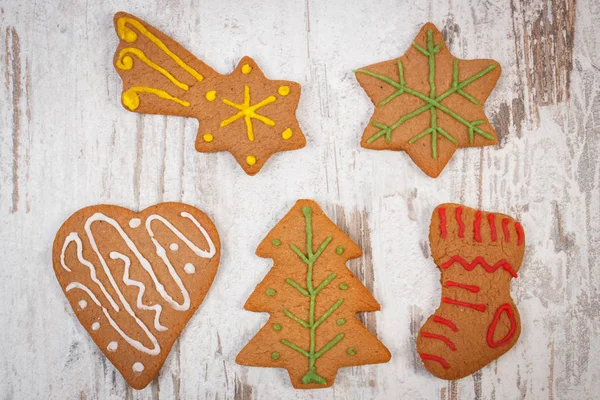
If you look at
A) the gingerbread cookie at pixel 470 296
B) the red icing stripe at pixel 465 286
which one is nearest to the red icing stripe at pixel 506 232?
the gingerbread cookie at pixel 470 296

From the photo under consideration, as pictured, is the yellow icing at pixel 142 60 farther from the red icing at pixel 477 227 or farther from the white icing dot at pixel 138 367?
the red icing at pixel 477 227

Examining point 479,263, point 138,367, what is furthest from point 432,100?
point 138,367

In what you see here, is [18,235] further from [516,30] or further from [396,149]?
[516,30]

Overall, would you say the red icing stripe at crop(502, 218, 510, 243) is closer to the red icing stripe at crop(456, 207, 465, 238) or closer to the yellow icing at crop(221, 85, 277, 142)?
the red icing stripe at crop(456, 207, 465, 238)

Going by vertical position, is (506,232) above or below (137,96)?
below

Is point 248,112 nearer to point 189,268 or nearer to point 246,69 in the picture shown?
point 246,69

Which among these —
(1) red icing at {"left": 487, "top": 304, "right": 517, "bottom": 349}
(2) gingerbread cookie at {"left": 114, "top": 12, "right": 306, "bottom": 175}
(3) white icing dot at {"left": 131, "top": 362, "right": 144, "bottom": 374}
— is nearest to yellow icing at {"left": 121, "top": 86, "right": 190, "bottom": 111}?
(2) gingerbread cookie at {"left": 114, "top": 12, "right": 306, "bottom": 175}
